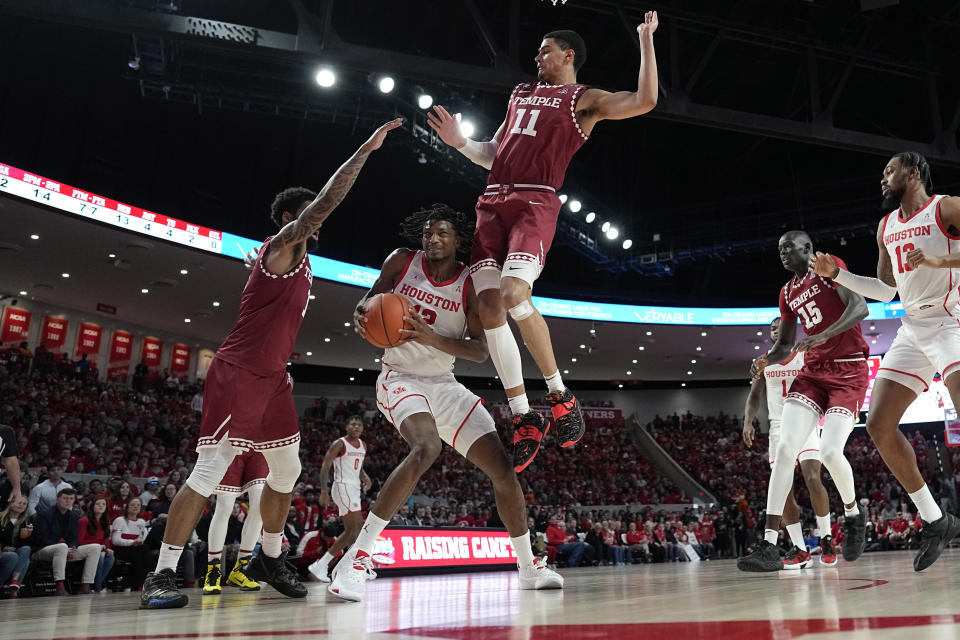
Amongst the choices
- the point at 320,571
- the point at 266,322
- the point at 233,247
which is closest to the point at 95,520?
the point at 320,571

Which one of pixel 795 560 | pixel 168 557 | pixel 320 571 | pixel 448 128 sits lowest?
pixel 320 571

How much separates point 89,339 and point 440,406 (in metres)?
21.2

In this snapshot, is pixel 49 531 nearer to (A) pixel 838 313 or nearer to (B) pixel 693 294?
(A) pixel 838 313

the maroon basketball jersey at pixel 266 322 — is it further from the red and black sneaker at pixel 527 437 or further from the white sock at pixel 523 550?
the white sock at pixel 523 550

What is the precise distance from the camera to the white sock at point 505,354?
365 centimetres

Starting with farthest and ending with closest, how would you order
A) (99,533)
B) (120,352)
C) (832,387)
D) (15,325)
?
(120,352)
(15,325)
(99,533)
(832,387)

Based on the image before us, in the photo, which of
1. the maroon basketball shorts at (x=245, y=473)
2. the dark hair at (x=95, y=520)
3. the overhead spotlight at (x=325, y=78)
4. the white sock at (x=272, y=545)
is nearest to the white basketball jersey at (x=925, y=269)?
the white sock at (x=272, y=545)

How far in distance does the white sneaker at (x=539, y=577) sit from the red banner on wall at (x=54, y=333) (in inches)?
820

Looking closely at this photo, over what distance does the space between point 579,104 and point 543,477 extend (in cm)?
1852

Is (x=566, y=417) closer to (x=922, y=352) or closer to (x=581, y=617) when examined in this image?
(x=581, y=617)

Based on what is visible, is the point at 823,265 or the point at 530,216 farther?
the point at 823,265

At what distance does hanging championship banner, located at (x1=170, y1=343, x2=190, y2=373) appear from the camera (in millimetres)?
23880

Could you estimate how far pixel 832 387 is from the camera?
5.22 meters

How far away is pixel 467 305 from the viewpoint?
3.87 m
